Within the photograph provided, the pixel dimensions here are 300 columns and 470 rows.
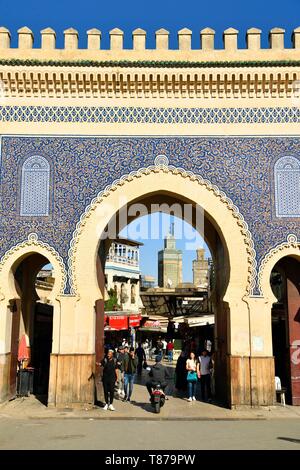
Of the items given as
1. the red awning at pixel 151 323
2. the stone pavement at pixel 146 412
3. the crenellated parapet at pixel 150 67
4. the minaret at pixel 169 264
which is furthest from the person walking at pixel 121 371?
the minaret at pixel 169 264

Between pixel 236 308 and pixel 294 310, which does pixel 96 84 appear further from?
pixel 294 310

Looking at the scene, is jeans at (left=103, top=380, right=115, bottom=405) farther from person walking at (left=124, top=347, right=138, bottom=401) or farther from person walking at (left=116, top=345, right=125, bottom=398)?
person walking at (left=116, top=345, right=125, bottom=398)

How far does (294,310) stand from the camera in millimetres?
8703

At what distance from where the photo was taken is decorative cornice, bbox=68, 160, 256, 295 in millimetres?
8273

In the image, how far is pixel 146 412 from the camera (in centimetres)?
798

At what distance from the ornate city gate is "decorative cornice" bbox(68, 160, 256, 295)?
2cm

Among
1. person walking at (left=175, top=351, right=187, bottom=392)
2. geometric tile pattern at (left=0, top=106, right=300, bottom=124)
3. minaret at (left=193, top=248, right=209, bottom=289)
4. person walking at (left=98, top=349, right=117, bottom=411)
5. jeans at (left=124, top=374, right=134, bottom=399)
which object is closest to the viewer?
person walking at (left=98, top=349, right=117, bottom=411)

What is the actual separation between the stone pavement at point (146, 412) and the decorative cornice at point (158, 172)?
6.05 feet

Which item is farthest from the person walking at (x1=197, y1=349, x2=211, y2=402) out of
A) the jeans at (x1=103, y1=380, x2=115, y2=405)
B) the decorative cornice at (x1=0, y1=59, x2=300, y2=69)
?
the decorative cornice at (x1=0, y1=59, x2=300, y2=69)

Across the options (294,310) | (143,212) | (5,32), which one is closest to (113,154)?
(143,212)

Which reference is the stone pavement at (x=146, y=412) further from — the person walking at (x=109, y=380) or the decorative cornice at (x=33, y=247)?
the decorative cornice at (x=33, y=247)

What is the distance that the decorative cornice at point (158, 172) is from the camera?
8.27 m

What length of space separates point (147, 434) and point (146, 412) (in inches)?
75.4
